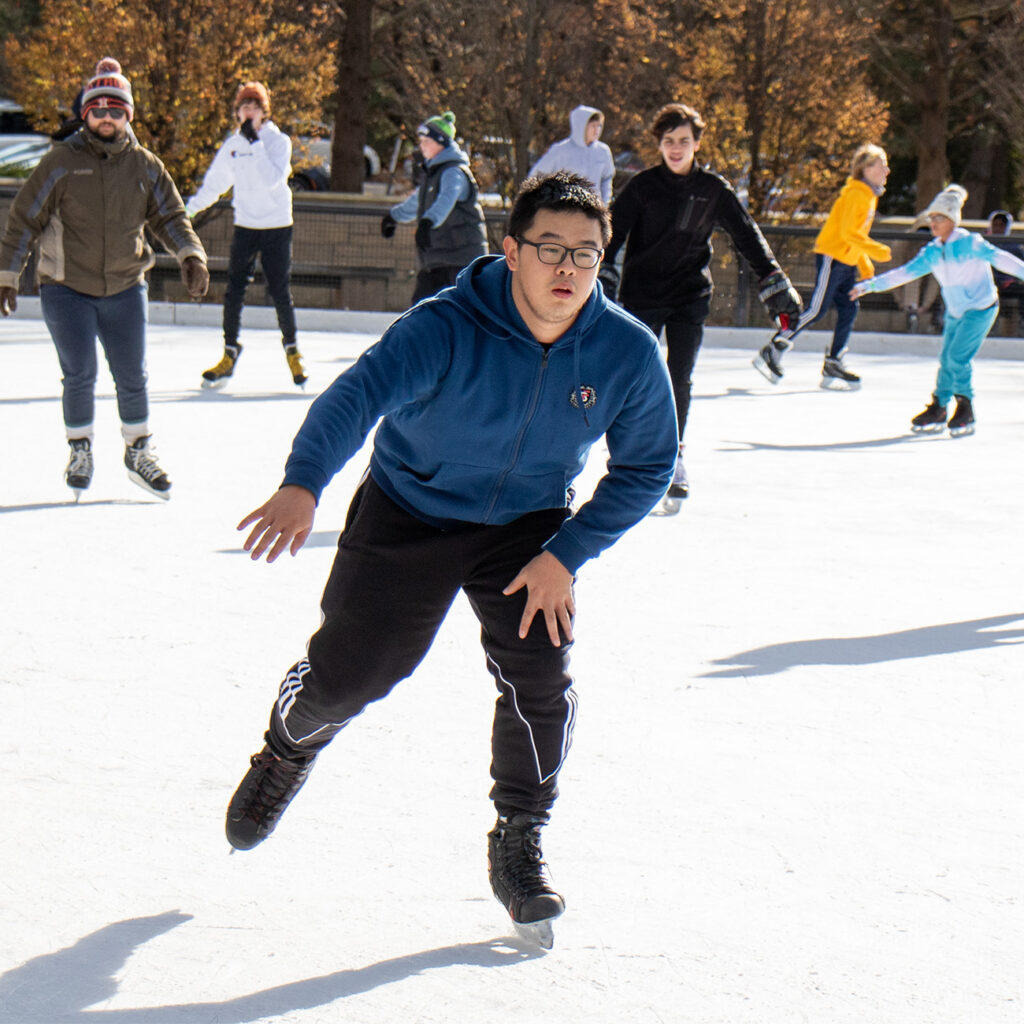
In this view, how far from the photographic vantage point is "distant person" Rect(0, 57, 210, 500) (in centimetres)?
623

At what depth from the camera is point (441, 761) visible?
143 inches

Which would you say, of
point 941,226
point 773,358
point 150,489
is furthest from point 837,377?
point 150,489

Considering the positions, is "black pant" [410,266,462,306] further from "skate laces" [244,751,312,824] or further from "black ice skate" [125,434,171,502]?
"skate laces" [244,751,312,824]

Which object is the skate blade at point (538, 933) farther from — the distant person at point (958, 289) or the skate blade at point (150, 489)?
the distant person at point (958, 289)

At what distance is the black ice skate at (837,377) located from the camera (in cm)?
1218

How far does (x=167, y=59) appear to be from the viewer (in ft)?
57.7

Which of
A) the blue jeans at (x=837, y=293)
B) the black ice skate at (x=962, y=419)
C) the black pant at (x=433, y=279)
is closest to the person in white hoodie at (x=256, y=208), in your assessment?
the black pant at (x=433, y=279)

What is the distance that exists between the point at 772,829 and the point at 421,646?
0.92 meters

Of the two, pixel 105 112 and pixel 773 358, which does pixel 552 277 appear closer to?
pixel 105 112

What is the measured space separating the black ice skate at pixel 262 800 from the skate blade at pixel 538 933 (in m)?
0.55

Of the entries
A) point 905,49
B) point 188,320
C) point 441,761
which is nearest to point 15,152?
point 188,320

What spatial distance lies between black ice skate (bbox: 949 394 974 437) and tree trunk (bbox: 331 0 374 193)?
15.2 m

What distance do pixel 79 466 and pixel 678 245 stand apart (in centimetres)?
269

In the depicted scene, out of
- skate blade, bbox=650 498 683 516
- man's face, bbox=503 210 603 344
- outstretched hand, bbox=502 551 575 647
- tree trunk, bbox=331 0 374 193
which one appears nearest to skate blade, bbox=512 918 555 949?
outstretched hand, bbox=502 551 575 647
